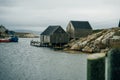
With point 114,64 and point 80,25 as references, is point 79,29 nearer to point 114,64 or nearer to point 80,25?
point 80,25

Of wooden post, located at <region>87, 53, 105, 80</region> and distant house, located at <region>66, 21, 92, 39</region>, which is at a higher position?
distant house, located at <region>66, 21, 92, 39</region>

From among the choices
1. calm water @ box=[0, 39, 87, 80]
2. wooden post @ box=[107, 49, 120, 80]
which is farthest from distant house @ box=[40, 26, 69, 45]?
wooden post @ box=[107, 49, 120, 80]

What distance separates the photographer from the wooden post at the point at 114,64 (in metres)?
4.49

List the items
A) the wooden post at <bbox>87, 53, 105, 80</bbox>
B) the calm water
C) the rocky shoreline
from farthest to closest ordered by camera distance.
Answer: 1. the rocky shoreline
2. the calm water
3. the wooden post at <bbox>87, 53, 105, 80</bbox>

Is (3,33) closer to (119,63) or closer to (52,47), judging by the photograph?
(52,47)

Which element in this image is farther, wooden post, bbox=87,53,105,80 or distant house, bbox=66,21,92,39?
distant house, bbox=66,21,92,39

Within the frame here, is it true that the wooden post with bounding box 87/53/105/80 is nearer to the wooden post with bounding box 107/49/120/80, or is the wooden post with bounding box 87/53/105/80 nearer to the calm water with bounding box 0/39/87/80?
the wooden post with bounding box 107/49/120/80

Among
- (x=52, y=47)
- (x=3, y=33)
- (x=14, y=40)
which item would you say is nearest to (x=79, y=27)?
(x=52, y=47)

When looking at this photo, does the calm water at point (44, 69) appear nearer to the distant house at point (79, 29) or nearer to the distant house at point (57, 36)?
the distant house at point (57, 36)

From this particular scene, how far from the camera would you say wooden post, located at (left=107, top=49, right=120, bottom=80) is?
449 centimetres

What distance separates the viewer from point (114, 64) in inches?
177

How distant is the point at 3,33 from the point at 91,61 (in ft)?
621

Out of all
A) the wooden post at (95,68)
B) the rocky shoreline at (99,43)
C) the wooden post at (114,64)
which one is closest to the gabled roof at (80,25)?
the rocky shoreline at (99,43)

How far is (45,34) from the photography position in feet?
351
